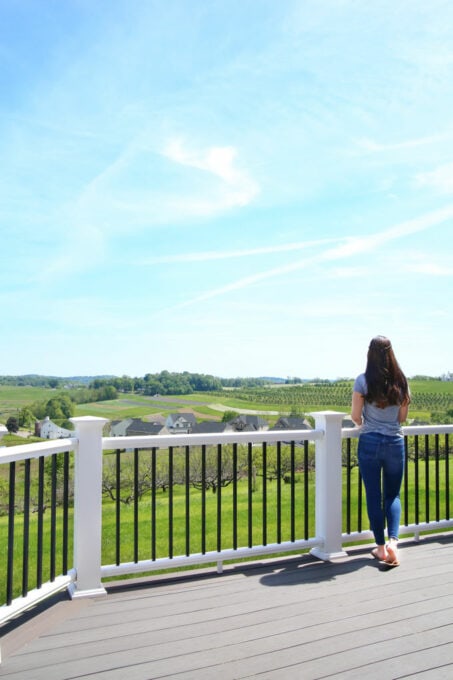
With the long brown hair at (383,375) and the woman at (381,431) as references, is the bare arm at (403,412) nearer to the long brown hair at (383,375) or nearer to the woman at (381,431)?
the woman at (381,431)

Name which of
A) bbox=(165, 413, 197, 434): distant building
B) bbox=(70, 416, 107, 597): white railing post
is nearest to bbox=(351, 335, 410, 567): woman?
bbox=(70, 416, 107, 597): white railing post

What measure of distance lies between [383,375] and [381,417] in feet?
1.03

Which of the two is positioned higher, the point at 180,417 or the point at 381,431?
the point at 381,431

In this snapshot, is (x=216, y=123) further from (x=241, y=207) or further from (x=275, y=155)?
(x=241, y=207)

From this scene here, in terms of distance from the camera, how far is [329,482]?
363 cm

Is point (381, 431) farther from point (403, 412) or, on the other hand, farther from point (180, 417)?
point (180, 417)

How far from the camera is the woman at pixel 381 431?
10.8ft

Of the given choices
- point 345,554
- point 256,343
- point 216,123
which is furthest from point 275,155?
point 256,343

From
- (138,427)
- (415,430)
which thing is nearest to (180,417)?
(138,427)

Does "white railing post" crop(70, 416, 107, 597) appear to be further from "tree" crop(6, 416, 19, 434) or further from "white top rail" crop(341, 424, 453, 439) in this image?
"white top rail" crop(341, 424, 453, 439)

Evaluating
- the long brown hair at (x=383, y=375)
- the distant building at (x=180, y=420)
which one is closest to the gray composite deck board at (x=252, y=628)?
the long brown hair at (x=383, y=375)

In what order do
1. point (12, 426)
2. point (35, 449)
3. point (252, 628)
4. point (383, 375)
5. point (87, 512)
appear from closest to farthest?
point (252, 628) < point (35, 449) < point (87, 512) < point (383, 375) < point (12, 426)

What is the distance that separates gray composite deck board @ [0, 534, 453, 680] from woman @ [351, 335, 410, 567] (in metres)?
0.31

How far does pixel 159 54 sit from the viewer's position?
9.65 metres
